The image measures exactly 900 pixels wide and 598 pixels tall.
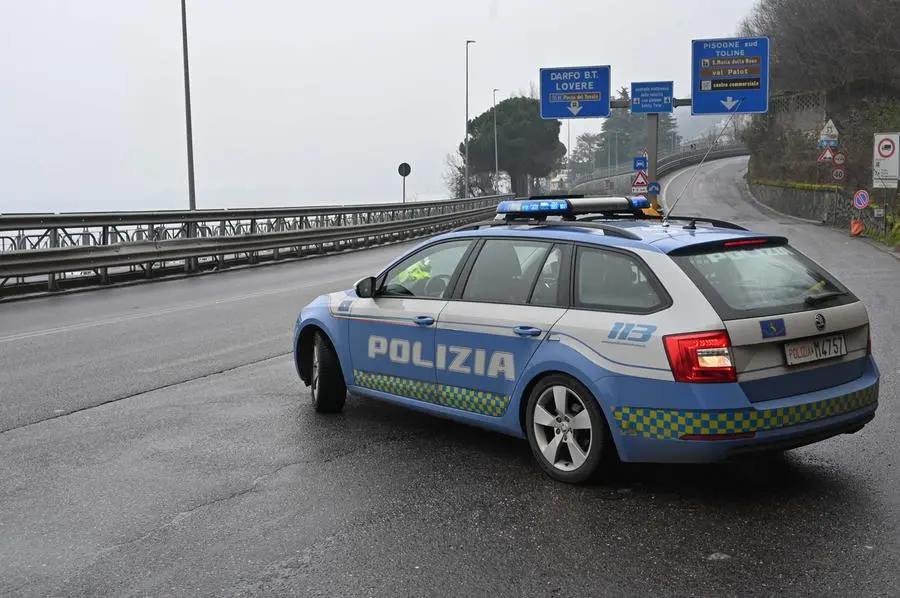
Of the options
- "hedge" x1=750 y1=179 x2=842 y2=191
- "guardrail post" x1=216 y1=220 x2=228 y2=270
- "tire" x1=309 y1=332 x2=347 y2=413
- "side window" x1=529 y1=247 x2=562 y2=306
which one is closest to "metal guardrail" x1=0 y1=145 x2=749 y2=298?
"guardrail post" x1=216 y1=220 x2=228 y2=270

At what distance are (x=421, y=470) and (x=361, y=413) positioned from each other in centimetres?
162

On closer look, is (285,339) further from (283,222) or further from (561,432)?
(283,222)

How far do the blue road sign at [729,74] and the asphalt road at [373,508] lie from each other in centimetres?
2853

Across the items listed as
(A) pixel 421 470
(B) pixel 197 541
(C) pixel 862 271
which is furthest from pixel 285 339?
(C) pixel 862 271

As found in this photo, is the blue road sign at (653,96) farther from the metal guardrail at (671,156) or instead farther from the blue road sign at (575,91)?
the metal guardrail at (671,156)

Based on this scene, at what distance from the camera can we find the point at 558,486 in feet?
17.3

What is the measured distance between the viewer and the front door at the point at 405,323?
6.20 meters

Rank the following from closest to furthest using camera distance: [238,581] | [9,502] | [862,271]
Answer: [238,581] < [9,502] < [862,271]

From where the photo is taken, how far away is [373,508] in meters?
4.99

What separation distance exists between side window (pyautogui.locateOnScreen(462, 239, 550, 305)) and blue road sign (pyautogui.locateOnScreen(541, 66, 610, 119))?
111ft

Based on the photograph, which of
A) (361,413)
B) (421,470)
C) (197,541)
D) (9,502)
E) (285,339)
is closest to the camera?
(197,541)

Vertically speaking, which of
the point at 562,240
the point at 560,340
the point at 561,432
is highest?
the point at 562,240

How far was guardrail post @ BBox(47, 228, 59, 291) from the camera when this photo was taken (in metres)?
17.1

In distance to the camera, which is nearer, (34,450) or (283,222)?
(34,450)
